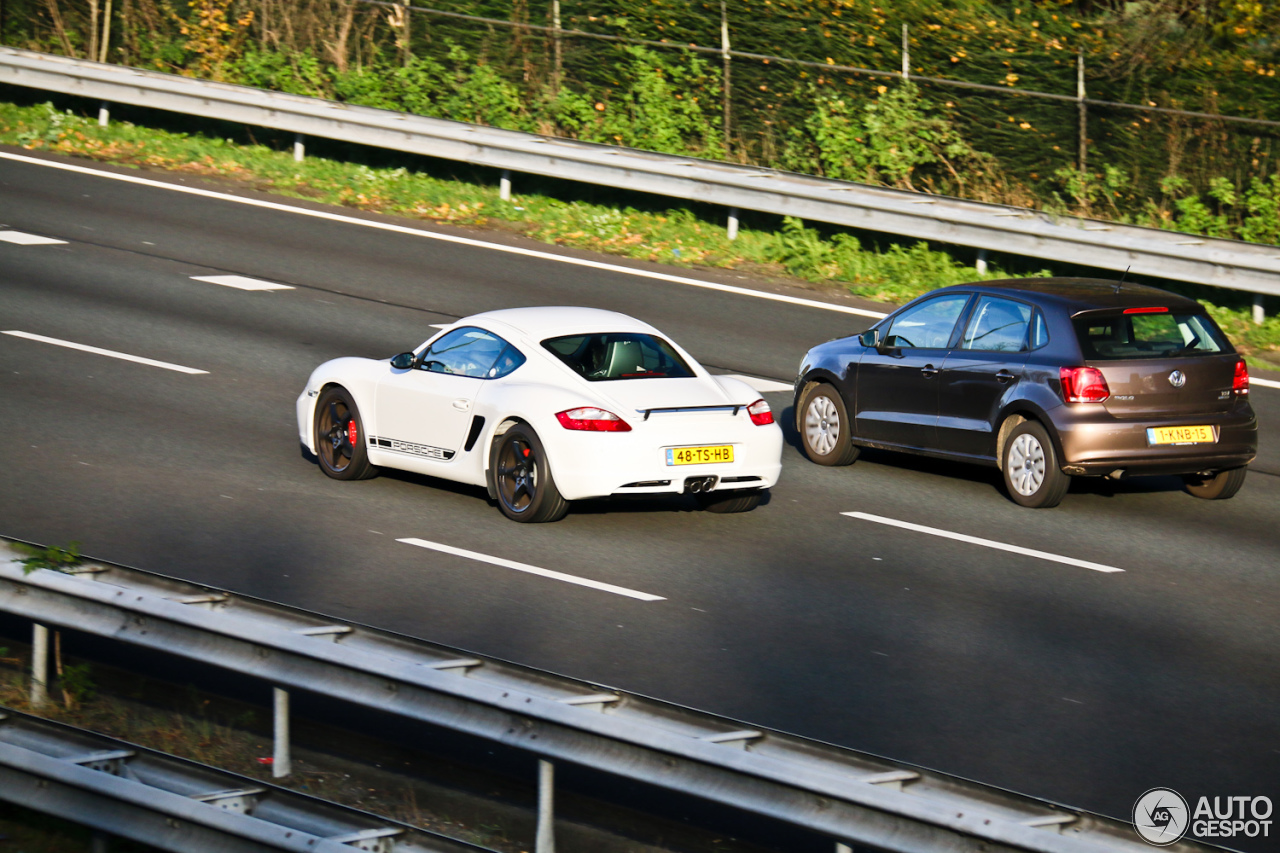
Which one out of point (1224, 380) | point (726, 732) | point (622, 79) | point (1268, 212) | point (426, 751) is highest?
point (622, 79)

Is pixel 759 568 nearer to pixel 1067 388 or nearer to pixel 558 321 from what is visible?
pixel 558 321

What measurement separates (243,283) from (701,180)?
6.63 meters

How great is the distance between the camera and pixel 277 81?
26.4m

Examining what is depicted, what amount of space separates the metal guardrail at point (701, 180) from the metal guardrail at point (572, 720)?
12.8m

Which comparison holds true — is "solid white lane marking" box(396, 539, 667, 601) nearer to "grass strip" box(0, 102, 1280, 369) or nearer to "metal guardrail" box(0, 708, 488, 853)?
"metal guardrail" box(0, 708, 488, 853)

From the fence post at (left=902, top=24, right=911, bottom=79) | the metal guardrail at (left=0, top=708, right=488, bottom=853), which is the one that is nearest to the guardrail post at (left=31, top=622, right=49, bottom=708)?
the metal guardrail at (left=0, top=708, right=488, bottom=853)

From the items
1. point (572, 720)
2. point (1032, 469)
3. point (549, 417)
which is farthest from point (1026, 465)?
point (572, 720)

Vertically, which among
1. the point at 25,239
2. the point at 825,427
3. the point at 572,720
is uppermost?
the point at 25,239

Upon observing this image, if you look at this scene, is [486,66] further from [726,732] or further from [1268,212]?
[726,732]

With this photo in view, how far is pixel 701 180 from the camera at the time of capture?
2134cm

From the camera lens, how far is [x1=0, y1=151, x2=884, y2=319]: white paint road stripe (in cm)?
1905

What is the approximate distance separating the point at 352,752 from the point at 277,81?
70.2 ft

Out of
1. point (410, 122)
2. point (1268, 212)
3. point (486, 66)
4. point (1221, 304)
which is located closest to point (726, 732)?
point (1221, 304)

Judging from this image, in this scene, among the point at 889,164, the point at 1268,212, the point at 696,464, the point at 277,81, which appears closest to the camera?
the point at 696,464
